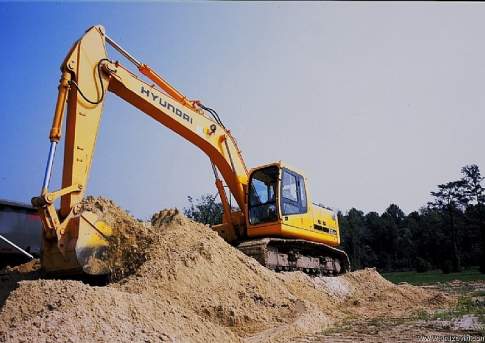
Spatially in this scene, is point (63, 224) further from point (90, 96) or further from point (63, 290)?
point (90, 96)

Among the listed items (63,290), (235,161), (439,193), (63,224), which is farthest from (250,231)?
(439,193)

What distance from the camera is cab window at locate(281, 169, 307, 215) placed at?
34.1 feet

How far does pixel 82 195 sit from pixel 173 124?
302 centimetres

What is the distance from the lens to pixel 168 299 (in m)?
5.55

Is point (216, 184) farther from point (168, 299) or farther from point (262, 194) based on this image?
point (168, 299)

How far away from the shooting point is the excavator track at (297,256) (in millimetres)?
9492

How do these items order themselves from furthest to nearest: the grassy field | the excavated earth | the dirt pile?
the grassy field < the dirt pile < the excavated earth

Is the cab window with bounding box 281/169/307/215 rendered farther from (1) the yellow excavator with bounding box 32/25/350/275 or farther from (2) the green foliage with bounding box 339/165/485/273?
(2) the green foliage with bounding box 339/165/485/273

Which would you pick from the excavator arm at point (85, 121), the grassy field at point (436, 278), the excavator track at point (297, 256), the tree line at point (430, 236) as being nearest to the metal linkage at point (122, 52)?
the excavator arm at point (85, 121)

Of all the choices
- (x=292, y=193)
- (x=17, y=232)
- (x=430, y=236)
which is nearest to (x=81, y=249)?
(x=17, y=232)

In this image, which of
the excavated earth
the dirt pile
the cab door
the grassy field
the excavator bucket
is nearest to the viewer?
the excavated earth

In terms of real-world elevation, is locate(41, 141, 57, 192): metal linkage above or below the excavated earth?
above

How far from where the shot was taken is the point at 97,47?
7.25 metres

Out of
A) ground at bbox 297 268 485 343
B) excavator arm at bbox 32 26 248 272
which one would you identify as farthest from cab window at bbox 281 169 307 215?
ground at bbox 297 268 485 343
